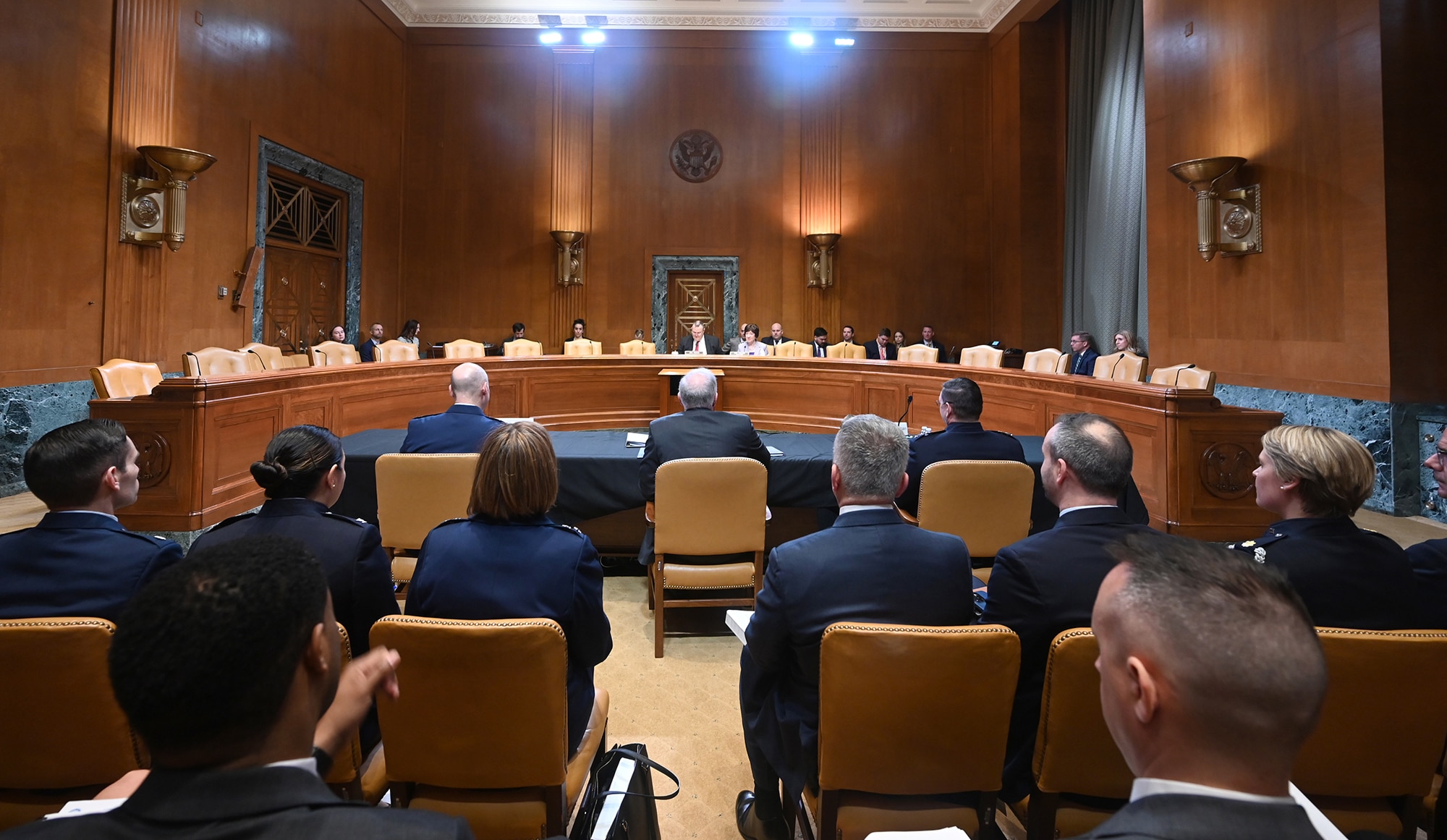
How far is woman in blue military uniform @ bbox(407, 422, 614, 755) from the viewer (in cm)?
166

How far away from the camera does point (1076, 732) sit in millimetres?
1434

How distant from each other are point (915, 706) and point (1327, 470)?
1123 millimetres

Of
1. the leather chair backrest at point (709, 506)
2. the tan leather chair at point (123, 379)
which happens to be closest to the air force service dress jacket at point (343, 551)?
the leather chair backrest at point (709, 506)

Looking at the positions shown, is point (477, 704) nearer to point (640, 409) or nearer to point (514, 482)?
point (514, 482)

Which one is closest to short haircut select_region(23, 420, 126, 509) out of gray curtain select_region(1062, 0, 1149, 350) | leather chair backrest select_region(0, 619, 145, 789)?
leather chair backrest select_region(0, 619, 145, 789)

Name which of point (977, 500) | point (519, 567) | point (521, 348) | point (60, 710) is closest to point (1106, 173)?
point (521, 348)

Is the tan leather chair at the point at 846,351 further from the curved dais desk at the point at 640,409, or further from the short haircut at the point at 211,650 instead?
the short haircut at the point at 211,650

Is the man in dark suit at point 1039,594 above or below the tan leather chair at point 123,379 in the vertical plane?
below

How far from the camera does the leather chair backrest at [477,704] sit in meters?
1.40

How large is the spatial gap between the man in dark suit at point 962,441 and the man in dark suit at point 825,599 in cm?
164

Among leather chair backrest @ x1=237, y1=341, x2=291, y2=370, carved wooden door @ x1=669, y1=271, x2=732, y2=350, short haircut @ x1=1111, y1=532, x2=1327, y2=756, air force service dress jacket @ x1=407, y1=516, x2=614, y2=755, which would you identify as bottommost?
air force service dress jacket @ x1=407, y1=516, x2=614, y2=755

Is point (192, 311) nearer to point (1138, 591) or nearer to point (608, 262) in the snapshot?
point (608, 262)

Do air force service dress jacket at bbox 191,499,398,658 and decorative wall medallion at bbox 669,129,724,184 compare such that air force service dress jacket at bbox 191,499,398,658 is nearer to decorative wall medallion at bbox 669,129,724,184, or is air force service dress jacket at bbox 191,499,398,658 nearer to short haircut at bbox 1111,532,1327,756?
short haircut at bbox 1111,532,1327,756

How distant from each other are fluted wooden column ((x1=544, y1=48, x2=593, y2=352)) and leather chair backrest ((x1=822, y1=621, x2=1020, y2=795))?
9.63 m
